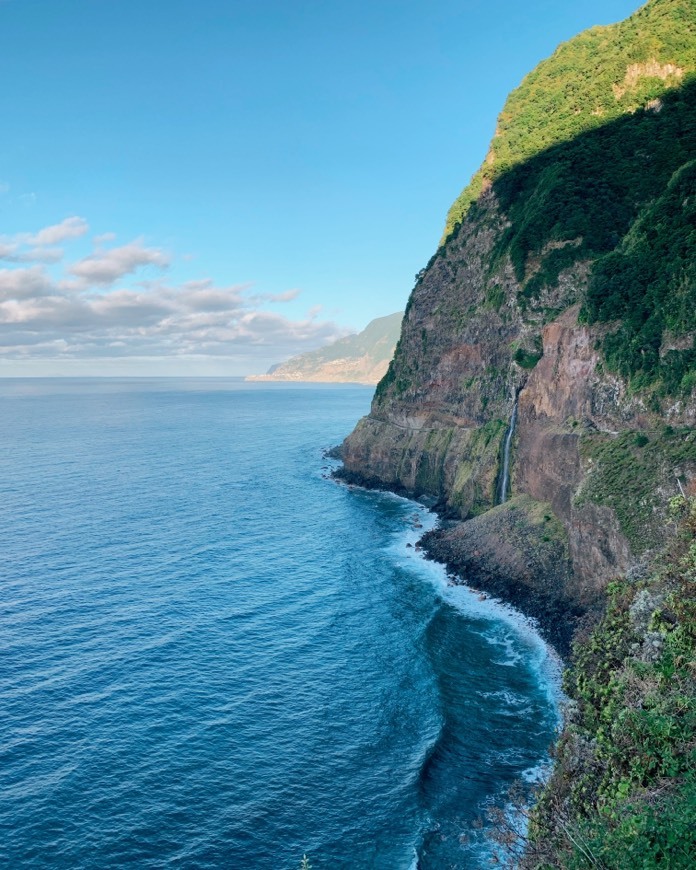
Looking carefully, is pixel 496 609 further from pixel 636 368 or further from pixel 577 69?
pixel 577 69

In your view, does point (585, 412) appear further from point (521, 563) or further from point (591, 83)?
point (591, 83)

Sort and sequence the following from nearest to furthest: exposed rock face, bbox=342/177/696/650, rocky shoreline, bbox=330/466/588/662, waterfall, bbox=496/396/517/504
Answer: rocky shoreline, bbox=330/466/588/662, exposed rock face, bbox=342/177/696/650, waterfall, bbox=496/396/517/504

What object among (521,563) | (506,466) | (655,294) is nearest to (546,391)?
(506,466)

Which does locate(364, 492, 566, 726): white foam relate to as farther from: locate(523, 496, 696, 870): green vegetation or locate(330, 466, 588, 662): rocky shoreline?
locate(523, 496, 696, 870): green vegetation

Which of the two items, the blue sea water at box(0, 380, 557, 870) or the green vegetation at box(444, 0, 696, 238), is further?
the green vegetation at box(444, 0, 696, 238)

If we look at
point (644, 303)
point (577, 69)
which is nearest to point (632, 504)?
point (644, 303)

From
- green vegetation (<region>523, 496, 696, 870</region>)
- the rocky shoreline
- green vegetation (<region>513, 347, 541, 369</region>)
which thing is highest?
green vegetation (<region>513, 347, 541, 369</region>)

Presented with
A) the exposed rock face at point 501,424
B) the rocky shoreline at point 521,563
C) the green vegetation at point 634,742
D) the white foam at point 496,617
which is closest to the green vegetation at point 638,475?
the exposed rock face at point 501,424

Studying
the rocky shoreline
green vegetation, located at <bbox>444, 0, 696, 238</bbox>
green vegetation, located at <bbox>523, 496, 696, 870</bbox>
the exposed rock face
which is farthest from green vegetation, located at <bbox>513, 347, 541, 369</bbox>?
green vegetation, located at <bbox>523, 496, 696, 870</bbox>
